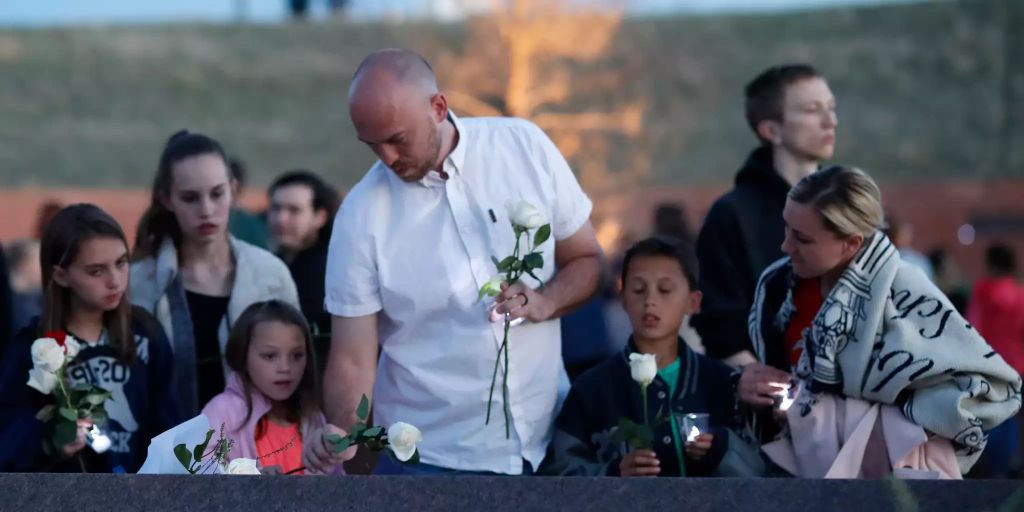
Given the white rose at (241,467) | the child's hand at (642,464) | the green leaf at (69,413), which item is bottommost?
the child's hand at (642,464)

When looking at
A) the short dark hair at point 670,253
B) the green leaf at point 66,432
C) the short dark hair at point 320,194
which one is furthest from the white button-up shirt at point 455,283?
the short dark hair at point 320,194

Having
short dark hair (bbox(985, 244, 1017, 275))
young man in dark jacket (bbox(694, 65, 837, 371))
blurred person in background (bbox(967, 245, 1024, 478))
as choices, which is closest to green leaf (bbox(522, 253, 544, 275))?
young man in dark jacket (bbox(694, 65, 837, 371))

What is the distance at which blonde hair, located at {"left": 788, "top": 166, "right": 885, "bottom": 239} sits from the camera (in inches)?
178

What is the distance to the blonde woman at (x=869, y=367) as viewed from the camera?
4344 mm

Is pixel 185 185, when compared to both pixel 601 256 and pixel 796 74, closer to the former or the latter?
pixel 601 256

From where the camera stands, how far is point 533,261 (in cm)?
453

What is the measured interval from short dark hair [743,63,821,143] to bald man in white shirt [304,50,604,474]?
960mm

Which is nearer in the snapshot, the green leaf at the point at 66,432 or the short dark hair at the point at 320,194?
the green leaf at the point at 66,432

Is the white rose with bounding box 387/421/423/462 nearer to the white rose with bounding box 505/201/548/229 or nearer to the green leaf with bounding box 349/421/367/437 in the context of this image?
the green leaf with bounding box 349/421/367/437

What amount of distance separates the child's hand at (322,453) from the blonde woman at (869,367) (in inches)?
44.6

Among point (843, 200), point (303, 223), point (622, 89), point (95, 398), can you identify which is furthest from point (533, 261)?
point (622, 89)

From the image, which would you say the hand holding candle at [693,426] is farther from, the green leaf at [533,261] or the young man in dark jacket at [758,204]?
the young man in dark jacket at [758,204]

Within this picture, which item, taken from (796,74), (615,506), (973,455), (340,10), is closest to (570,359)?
(796,74)

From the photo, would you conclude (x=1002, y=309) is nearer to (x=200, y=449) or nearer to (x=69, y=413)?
(x=69, y=413)
